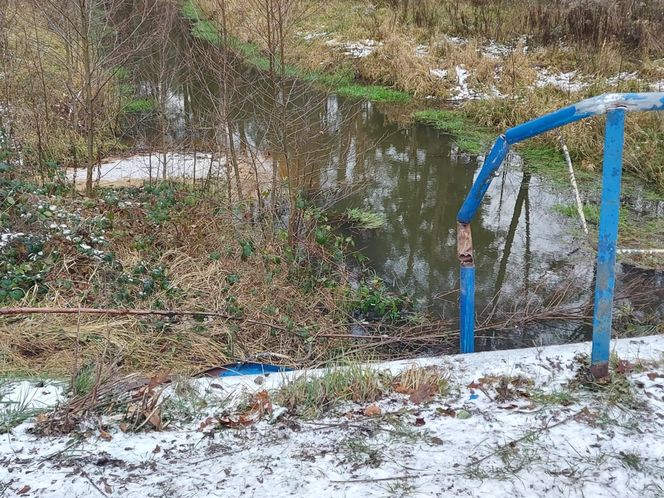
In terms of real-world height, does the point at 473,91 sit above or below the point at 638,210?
above

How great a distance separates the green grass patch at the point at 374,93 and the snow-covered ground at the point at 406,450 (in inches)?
444

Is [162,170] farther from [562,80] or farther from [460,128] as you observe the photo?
[562,80]

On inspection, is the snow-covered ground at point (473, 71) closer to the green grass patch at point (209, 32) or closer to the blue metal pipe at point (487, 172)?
the green grass patch at point (209, 32)

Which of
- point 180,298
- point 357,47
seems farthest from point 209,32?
point 357,47

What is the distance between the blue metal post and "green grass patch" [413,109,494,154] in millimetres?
8011

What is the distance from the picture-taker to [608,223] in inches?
104

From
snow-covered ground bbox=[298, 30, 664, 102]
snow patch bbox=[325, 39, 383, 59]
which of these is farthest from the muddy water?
snow patch bbox=[325, 39, 383, 59]

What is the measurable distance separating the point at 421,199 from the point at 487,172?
543 centimetres

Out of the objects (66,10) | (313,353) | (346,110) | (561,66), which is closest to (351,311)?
(313,353)

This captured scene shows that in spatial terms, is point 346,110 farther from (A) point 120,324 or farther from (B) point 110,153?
(A) point 120,324

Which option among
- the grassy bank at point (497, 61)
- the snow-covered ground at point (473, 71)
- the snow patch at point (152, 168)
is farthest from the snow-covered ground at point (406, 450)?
the snow-covered ground at point (473, 71)

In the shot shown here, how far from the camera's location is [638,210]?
8016mm

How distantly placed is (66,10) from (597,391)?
6.44 m

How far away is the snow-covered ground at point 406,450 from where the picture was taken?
2334 mm
